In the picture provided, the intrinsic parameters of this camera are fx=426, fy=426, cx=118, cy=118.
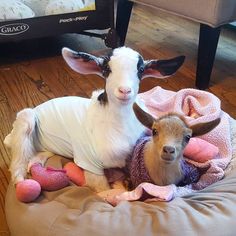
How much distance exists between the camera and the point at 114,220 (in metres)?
0.83

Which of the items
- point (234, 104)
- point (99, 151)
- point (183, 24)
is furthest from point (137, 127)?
point (183, 24)

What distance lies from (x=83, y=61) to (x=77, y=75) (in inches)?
31.5

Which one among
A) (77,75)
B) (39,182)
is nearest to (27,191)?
(39,182)

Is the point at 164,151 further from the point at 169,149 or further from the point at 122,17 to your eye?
the point at 122,17

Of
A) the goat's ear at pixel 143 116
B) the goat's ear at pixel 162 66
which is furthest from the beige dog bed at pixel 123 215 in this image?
the goat's ear at pixel 162 66

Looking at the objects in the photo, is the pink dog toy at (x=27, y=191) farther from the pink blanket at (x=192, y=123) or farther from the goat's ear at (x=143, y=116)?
the goat's ear at (x=143, y=116)

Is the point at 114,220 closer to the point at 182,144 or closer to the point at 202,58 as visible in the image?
the point at 182,144

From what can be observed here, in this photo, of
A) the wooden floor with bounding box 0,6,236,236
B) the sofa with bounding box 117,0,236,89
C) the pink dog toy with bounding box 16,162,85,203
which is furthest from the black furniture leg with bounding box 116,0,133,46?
the pink dog toy with bounding box 16,162,85,203

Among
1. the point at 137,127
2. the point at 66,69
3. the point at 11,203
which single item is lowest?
the point at 66,69

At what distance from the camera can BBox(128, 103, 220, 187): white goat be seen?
2.80 ft

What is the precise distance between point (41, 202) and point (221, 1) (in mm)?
960

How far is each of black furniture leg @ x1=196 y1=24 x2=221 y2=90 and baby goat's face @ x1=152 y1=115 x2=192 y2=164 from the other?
786 millimetres

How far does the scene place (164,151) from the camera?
2.73 feet

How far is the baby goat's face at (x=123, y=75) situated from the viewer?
89cm
